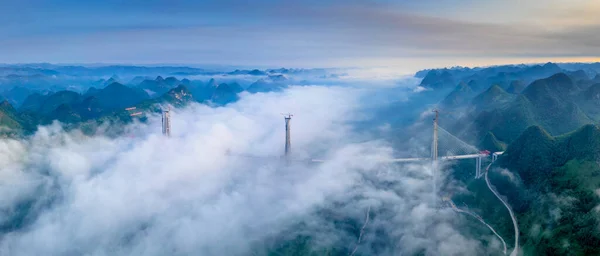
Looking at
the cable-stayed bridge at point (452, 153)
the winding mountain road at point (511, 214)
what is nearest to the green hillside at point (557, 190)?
the winding mountain road at point (511, 214)

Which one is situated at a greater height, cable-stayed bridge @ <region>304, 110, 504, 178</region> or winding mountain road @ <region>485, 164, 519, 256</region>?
cable-stayed bridge @ <region>304, 110, 504, 178</region>

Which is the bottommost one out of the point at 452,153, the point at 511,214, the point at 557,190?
the point at 511,214

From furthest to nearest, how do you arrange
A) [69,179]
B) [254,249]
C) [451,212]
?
1. [69,179]
2. [254,249]
3. [451,212]

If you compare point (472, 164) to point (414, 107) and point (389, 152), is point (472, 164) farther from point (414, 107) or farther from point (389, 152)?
point (414, 107)

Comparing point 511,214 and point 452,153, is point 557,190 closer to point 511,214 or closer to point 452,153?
point 511,214

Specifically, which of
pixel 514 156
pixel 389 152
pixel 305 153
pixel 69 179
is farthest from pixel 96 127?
pixel 514 156

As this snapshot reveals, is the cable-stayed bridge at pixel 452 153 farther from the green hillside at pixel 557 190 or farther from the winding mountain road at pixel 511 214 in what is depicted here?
the green hillside at pixel 557 190

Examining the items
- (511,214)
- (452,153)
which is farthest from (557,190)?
(452,153)

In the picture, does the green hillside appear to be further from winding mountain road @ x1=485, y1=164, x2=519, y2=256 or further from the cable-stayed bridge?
the cable-stayed bridge

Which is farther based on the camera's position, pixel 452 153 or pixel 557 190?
pixel 452 153

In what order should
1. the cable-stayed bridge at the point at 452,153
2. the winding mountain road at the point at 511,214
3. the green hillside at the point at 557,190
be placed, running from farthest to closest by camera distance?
the cable-stayed bridge at the point at 452,153 → the winding mountain road at the point at 511,214 → the green hillside at the point at 557,190

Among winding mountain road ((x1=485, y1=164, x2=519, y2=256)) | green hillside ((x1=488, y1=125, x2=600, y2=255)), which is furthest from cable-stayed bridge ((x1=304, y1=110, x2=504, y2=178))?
green hillside ((x1=488, y1=125, x2=600, y2=255))
